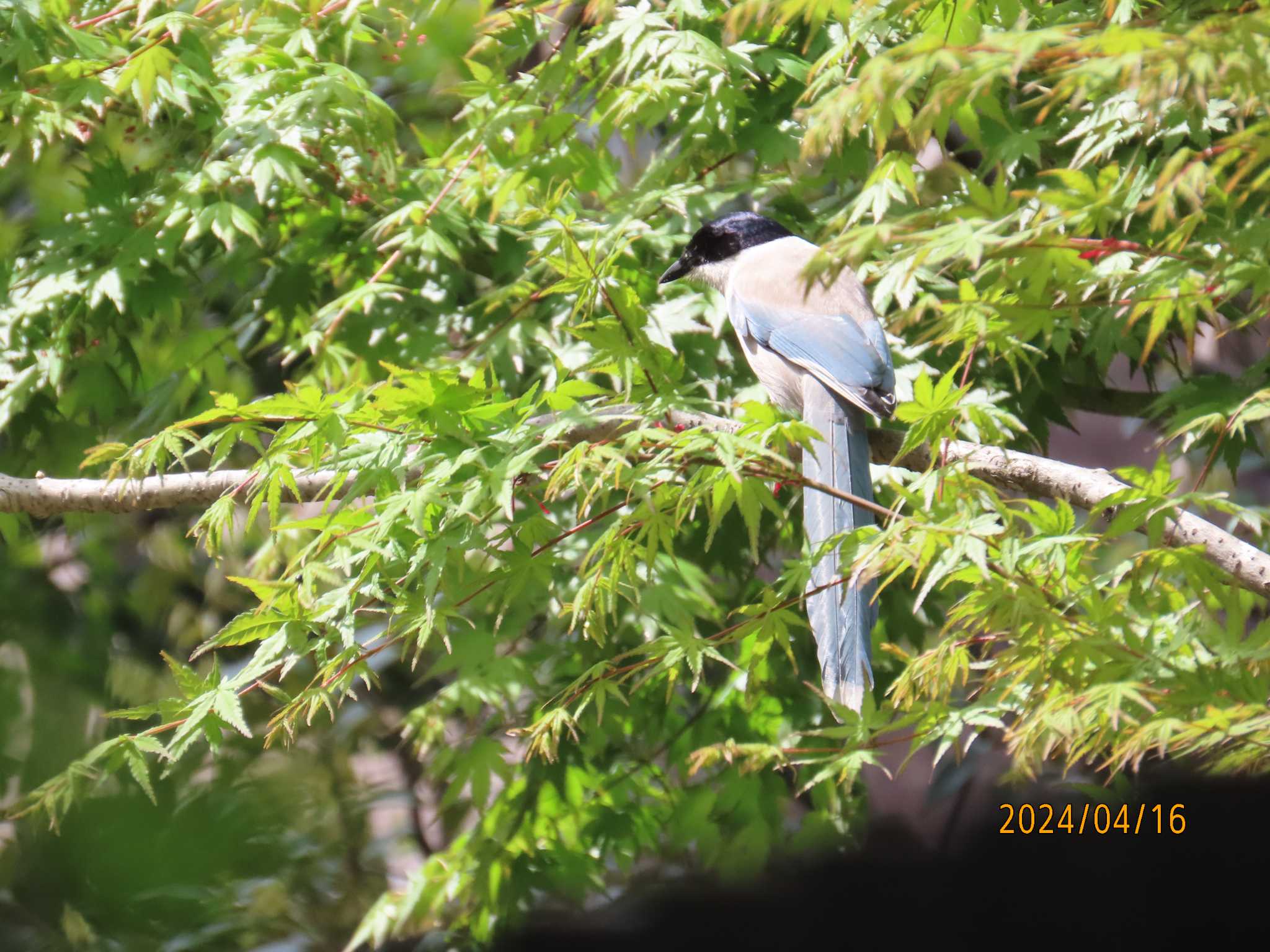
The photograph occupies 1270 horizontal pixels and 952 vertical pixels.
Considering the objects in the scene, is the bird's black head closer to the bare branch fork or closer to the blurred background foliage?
the blurred background foliage

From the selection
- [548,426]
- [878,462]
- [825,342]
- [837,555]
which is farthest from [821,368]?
[548,426]

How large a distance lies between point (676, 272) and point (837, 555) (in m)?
1.02

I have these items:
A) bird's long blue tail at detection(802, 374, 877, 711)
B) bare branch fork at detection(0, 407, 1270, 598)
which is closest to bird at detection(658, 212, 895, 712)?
bird's long blue tail at detection(802, 374, 877, 711)

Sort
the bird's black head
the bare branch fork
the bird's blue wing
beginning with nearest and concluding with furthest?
the bare branch fork < the bird's blue wing < the bird's black head

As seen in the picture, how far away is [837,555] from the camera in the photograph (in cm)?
222

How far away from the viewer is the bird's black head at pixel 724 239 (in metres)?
2.89

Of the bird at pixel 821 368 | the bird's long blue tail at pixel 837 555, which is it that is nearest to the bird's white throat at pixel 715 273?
the bird at pixel 821 368

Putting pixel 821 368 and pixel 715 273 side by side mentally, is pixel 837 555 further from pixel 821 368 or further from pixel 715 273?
pixel 715 273

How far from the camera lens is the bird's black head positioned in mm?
2895

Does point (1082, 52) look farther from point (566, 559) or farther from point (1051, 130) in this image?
point (566, 559)

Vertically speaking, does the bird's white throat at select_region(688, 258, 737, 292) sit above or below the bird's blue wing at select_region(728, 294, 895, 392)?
above

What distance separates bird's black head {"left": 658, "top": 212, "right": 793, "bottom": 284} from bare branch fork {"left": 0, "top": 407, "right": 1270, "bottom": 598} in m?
0.65

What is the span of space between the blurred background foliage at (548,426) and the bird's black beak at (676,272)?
0.21ft

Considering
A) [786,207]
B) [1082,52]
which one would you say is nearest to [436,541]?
[1082,52]
